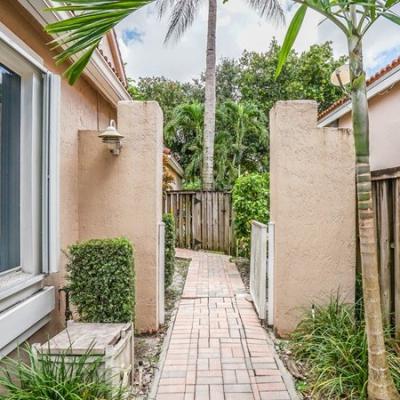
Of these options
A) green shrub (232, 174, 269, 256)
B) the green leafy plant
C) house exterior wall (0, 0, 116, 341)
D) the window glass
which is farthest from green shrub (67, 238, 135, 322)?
green shrub (232, 174, 269, 256)

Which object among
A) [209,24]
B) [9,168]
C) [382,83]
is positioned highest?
[209,24]

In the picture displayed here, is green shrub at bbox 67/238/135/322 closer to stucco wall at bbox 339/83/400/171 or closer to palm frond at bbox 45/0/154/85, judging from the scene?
palm frond at bbox 45/0/154/85

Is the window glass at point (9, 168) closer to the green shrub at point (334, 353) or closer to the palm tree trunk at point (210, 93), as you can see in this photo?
the green shrub at point (334, 353)

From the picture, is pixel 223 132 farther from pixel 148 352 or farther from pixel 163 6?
pixel 148 352

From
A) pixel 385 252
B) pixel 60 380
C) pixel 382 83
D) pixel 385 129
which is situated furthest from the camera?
pixel 385 129

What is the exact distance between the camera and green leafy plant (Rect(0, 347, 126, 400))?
2816 mm

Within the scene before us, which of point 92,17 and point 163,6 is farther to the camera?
point 163,6

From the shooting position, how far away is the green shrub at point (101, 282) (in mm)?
4090

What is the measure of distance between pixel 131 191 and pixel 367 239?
3175 millimetres

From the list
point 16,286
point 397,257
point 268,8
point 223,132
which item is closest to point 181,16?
point 268,8

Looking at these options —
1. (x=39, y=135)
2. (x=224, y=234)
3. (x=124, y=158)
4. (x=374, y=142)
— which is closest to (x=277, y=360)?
(x=124, y=158)

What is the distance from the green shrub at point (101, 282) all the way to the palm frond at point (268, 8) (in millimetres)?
12548

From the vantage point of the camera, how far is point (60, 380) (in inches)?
115

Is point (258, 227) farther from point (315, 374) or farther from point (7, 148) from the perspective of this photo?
point (7, 148)
